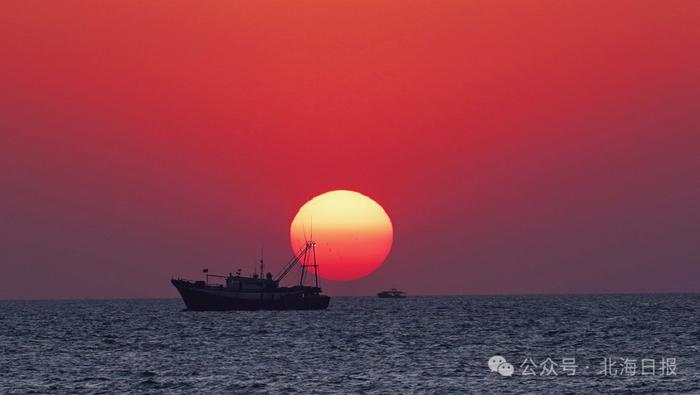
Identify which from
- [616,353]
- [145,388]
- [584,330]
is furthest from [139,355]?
[584,330]

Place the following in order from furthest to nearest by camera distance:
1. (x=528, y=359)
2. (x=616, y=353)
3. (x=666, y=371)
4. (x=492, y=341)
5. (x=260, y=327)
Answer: (x=260, y=327) < (x=492, y=341) < (x=616, y=353) < (x=528, y=359) < (x=666, y=371)

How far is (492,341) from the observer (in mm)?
128625

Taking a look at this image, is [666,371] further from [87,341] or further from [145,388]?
[87,341]

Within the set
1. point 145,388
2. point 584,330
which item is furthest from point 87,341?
point 584,330

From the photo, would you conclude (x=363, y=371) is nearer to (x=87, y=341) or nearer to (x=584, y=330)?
(x=87, y=341)

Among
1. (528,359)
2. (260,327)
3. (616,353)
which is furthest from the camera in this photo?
(260,327)

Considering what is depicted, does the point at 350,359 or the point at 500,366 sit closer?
the point at 500,366

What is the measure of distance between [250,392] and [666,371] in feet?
112

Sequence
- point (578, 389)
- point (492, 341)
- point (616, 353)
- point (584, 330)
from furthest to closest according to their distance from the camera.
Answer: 1. point (584, 330)
2. point (492, 341)
3. point (616, 353)
4. point (578, 389)

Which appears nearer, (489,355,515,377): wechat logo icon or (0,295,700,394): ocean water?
(0,295,700,394): ocean water

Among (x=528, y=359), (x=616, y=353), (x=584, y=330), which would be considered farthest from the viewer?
(x=584, y=330)

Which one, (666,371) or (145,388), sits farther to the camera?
(666,371)

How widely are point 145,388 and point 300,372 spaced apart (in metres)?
15.7

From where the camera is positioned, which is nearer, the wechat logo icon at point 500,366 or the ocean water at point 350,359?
the ocean water at point 350,359
